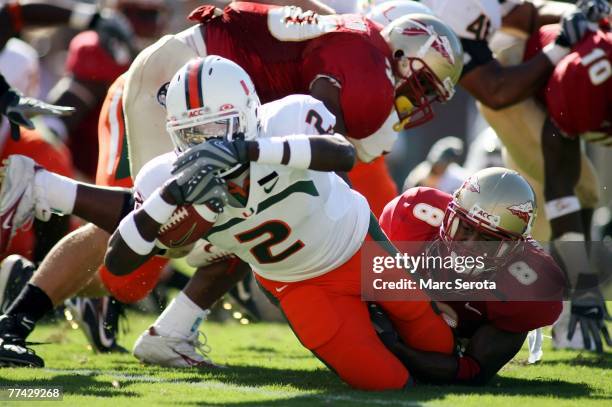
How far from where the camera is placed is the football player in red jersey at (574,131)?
6.41m

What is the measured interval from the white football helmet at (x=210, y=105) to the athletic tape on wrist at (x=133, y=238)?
1.10ft

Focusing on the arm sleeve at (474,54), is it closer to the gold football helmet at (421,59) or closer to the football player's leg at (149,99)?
the gold football helmet at (421,59)

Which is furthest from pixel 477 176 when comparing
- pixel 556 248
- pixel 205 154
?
pixel 556 248

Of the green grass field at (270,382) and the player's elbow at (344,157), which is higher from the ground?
the player's elbow at (344,157)

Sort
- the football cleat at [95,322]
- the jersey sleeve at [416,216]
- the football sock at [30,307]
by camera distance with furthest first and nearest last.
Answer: the football cleat at [95,322] < the football sock at [30,307] < the jersey sleeve at [416,216]

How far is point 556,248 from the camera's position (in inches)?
258

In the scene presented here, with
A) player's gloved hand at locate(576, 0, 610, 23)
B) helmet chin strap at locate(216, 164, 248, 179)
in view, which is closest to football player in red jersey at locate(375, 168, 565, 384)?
helmet chin strap at locate(216, 164, 248, 179)

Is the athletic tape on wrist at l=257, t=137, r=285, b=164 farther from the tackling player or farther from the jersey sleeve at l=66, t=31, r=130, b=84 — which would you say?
the jersey sleeve at l=66, t=31, r=130, b=84

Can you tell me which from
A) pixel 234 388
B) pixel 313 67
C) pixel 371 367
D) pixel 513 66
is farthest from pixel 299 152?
pixel 513 66

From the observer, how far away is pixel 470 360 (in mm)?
4559

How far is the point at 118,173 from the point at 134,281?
0.50 m

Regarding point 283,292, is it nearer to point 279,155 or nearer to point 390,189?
point 279,155

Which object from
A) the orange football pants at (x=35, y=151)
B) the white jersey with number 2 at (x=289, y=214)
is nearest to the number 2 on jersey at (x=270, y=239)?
the white jersey with number 2 at (x=289, y=214)

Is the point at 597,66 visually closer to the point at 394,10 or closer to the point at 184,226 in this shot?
the point at 394,10
